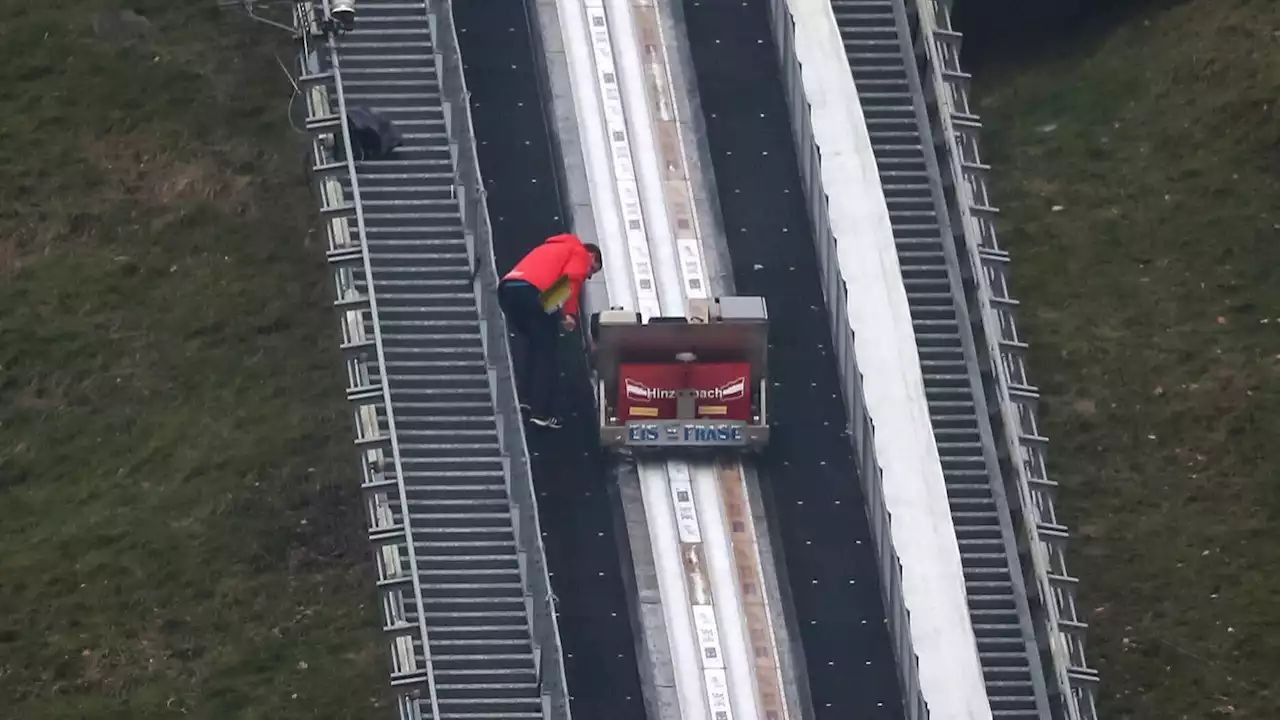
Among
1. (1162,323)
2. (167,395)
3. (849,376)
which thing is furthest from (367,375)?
(1162,323)

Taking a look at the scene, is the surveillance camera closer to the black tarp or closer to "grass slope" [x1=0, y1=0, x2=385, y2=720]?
the black tarp

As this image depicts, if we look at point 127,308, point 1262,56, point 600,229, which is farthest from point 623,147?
point 1262,56

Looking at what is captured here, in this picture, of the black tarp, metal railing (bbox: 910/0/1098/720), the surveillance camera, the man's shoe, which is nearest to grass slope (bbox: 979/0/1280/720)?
metal railing (bbox: 910/0/1098/720)

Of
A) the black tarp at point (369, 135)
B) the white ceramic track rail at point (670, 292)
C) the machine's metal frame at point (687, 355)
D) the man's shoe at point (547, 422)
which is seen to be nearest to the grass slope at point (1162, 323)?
the white ceramic track rail at point (670, 292)

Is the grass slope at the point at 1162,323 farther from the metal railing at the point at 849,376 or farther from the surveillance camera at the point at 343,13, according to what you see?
the surveillance camera at the point at 343,13

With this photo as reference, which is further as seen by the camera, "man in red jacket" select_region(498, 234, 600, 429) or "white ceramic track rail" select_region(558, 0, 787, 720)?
"man in red jacket" select_region(498, 234, 600, 429)

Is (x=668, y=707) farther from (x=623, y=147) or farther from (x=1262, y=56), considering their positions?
(x=1262, y=56)
